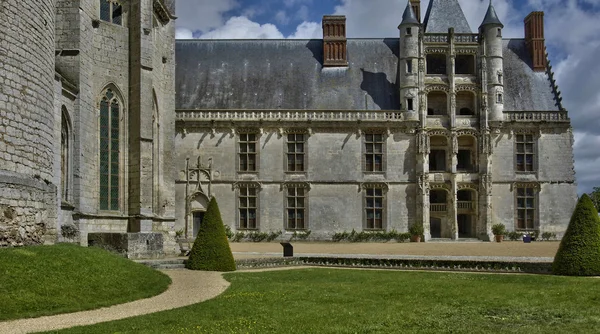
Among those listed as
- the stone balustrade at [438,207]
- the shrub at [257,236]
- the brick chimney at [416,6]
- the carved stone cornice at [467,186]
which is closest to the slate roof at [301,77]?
the brick chimney at [416,6]

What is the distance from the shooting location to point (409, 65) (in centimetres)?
3388

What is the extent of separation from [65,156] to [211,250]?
501cm

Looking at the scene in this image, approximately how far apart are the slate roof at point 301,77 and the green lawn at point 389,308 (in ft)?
67.9

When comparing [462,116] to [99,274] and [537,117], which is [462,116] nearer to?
[537,117]

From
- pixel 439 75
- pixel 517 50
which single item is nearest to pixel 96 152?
pixel 439 75

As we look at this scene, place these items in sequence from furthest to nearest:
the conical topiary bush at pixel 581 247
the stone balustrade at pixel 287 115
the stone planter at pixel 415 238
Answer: the stone balustrade at pixel 287 115, the stone planter at pixel 415 238, the conical topiary bush at pixel 581 247

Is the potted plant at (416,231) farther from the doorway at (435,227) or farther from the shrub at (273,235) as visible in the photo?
the shrub at (273,235)

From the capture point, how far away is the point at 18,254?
11586 millimetres

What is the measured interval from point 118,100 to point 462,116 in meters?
19.4

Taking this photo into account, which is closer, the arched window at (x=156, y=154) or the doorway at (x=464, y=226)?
the arched window at (x=156, y=154)

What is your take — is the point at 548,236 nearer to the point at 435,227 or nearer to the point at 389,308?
the point at 435,227

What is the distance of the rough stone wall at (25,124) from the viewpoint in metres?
13.2

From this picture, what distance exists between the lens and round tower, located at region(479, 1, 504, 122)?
1325 inches

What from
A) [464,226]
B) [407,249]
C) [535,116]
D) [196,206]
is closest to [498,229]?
[464,226]
